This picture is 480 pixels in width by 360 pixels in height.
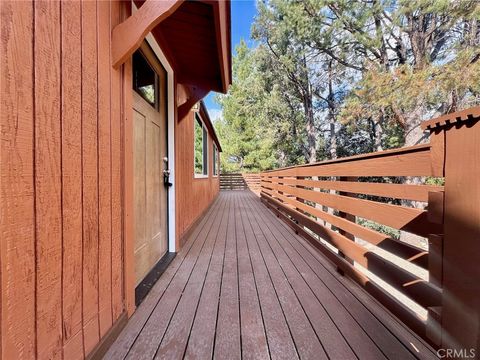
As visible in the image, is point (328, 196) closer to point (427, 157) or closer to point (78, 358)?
point (427, 157)

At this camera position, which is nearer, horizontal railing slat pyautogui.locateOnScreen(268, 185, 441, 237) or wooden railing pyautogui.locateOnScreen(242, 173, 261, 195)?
horizontal railing slat pyautogui.locateOnScreen(268, 185, 441, 237)

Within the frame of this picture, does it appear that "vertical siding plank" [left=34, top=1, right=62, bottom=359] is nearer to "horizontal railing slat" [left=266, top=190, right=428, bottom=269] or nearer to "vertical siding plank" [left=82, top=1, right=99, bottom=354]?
"vertical siding plank" [left=82, top=1, right=99, bottom=354]

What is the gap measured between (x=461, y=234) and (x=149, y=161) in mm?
2064

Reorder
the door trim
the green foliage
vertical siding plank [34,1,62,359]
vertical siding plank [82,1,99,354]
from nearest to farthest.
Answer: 1. vertical siding plank [34,1,62,359]
2. vertical siding plank [82,1,99,354]
3. the door trim
4. the green foliage

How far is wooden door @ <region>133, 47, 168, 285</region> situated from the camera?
1907mm

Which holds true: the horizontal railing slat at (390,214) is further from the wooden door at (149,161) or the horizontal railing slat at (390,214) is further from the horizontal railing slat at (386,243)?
the wooden door at (149,161)

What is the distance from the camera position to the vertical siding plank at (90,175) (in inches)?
43.3

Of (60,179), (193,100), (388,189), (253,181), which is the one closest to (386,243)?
(388,189)

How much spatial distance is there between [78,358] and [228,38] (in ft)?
7.31

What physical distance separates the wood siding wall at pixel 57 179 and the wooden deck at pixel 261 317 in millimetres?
303

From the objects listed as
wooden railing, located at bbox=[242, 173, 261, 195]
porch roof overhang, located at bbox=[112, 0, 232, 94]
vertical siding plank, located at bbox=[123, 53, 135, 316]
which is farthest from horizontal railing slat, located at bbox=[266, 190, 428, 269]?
wooden railing, located at bbox=[242, 173, 261, 195]

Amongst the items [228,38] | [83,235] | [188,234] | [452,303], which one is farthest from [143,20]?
[188,234]

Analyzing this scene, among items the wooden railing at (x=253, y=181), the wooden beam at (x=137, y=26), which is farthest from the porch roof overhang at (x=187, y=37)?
the wooden railing at (x=253, y=181)

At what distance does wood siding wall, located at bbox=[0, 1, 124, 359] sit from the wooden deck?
0.30m
